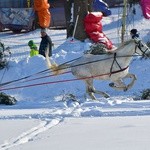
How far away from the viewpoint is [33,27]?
2684 centimetres

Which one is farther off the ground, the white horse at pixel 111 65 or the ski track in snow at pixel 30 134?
the ski track in snow at pixel 30 134

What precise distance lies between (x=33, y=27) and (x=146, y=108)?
55.7 ft

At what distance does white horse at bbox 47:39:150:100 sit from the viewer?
528 inches

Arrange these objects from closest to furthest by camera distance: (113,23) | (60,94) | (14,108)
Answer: (14,108)
(60,94)
(113,23)

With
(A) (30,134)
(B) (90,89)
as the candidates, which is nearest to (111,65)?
(B) (90,89)

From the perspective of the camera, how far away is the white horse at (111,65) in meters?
13.4

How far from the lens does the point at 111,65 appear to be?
13.5 metres

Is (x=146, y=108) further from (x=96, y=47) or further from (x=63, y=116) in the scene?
(x=96, y=47)

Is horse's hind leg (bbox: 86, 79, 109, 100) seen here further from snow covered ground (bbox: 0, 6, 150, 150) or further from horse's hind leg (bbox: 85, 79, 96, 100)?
snow covered ground (bbox: 0, 6, 150, 150)

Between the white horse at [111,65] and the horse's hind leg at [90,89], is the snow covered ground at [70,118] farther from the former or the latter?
the white horse at [111,65]

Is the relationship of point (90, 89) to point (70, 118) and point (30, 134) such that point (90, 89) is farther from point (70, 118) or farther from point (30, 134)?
point (30, 134)

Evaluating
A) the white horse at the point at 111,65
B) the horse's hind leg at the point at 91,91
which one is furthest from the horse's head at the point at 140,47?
the horse's hind leg at the point at 91,91

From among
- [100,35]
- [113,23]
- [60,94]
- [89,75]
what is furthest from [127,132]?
[113,23]

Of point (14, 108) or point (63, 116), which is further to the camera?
point (14, 108)
